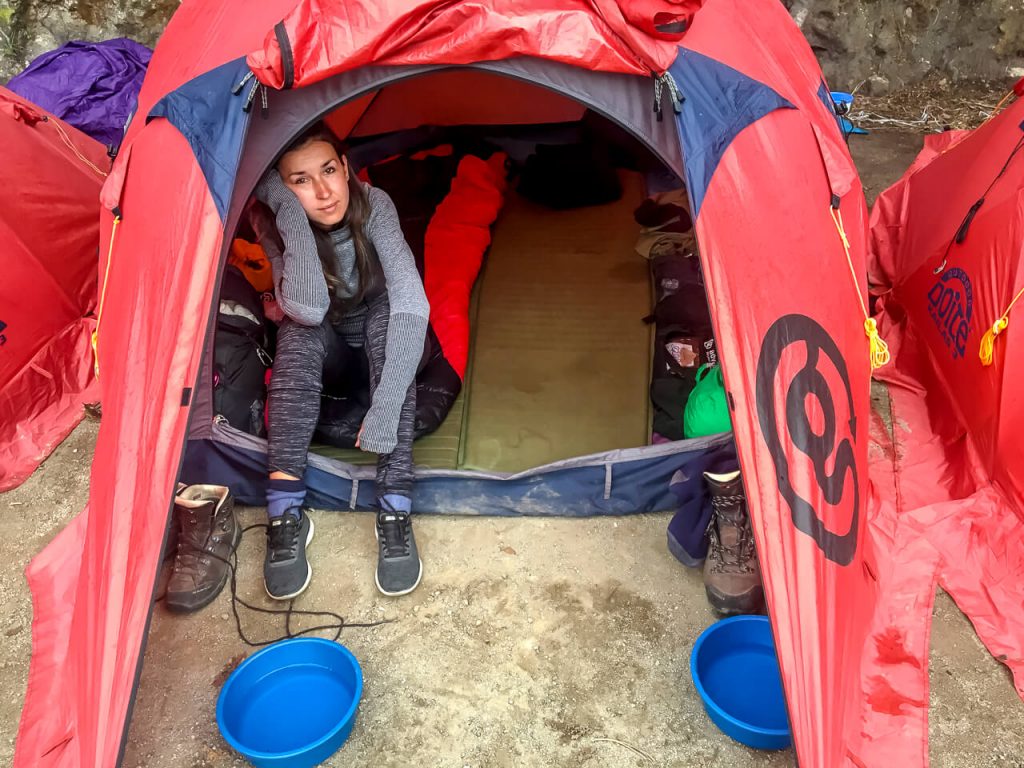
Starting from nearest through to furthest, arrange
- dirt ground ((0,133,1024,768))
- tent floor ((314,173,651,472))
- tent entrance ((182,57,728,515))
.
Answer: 1. dirt ground ((0,133,1024,768))
2. tent entrance ((182,57,728,515))
3. tent floor ((314,173,651,472))

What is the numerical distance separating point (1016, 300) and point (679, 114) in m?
0.89

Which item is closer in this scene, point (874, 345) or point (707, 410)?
point (874, 345)

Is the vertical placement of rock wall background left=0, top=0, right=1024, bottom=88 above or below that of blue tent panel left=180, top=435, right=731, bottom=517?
above

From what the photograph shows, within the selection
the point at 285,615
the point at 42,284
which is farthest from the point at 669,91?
the point at 42,284

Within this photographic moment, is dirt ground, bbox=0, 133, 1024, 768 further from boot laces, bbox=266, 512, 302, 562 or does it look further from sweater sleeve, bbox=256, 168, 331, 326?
sweater sleeve, bbox=256, 168, 331, 326

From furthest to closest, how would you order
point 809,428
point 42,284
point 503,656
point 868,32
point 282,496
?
point 868,32, point 42,284, point 282,496, point 503,656, point 809,428

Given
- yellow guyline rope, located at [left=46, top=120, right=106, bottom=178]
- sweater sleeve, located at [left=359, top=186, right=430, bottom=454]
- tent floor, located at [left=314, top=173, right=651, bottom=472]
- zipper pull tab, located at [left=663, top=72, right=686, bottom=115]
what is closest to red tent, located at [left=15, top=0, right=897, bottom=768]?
zipper pull tab, located at [left=663, top=72, right=686, bottom=115]

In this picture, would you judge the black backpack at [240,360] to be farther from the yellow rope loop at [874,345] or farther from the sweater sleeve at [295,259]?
the yellow rope loop at [874,345]

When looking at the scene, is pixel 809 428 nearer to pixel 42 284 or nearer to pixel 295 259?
pixel 295 259

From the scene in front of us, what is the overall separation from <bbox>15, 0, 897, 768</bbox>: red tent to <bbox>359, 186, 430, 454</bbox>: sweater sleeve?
35cm

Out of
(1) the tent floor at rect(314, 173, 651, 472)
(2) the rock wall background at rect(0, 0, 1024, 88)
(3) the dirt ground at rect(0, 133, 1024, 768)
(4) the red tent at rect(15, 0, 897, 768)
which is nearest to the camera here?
(4) the red tent at rect(15, 0, 897, 768)

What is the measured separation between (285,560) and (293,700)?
34 centimetres

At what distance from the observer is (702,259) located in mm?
1483

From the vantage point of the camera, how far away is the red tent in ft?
4.50
